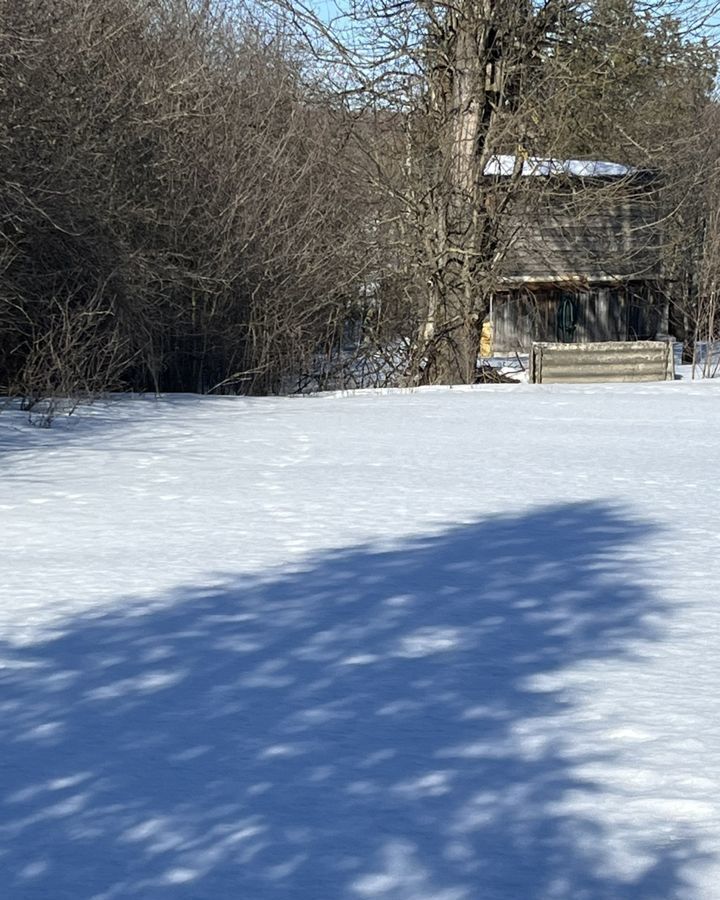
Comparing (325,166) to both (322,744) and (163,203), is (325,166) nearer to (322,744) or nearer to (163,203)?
(163,203)

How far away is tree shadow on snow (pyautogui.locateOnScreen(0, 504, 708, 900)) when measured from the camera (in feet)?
11.5

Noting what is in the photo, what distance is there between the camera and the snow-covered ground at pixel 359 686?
3.58m

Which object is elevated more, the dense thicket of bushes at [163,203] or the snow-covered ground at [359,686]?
the dense thicket of bushes at [163,203]

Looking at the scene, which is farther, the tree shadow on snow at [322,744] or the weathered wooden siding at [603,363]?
the weathered wooden siding at [603,363]

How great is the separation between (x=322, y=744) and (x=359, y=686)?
0.65 m

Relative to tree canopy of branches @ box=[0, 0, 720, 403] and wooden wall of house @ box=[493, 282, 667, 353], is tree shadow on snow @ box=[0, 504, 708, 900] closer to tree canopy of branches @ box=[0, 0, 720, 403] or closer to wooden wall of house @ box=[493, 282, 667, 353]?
tree canopy of branches @ box=[0, 0, 720, 403]

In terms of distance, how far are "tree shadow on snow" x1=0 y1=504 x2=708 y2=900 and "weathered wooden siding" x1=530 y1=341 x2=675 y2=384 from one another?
15.8 metres

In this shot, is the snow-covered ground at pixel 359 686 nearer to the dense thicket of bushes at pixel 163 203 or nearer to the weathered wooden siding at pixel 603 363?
the dense thicket of bushes at pixel 163 203

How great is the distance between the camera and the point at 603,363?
2277cm

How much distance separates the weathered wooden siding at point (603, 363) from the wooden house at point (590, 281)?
1698mm

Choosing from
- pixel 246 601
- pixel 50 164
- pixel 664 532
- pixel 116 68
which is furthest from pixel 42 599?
pixel 116 68

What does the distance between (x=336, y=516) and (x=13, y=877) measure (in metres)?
5.51

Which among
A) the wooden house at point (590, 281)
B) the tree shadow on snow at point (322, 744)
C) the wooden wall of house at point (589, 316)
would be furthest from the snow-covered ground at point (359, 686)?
the wooden wall of house at point (589, 316)

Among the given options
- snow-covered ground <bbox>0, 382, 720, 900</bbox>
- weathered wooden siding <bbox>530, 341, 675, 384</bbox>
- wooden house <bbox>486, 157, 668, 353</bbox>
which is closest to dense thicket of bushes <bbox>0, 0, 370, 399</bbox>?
weathered wooden siding <bbox>530, 341, 675, 384</bbox>
